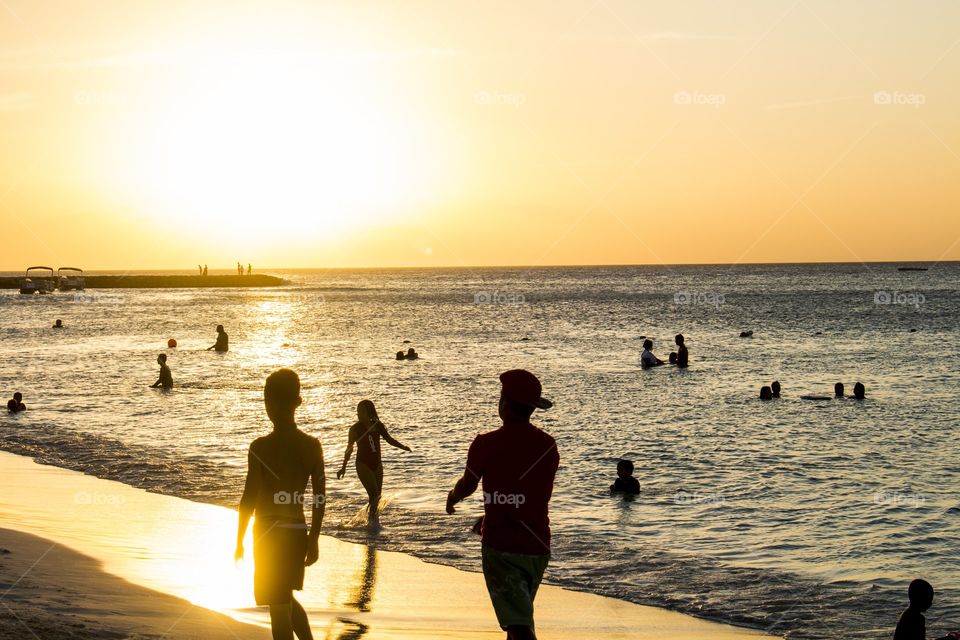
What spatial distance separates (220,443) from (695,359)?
31.2 meters

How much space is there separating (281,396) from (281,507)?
0.71 metres

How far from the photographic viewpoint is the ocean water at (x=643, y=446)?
447 inches

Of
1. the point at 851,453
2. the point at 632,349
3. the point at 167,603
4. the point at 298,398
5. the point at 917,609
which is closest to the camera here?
the point at 298,398

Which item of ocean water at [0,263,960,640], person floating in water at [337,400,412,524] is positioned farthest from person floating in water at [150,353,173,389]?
person floating in water at [337,400,412,524]

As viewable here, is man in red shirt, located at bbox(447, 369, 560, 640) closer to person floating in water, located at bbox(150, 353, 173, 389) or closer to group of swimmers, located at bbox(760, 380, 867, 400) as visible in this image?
group of swimmers, located at bbox(760, 380, 867, 400)

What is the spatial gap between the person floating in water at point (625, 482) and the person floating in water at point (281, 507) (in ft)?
32.6

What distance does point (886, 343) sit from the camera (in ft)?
183

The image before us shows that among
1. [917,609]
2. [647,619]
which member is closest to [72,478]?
[647,619]

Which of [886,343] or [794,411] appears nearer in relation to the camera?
[794,411]

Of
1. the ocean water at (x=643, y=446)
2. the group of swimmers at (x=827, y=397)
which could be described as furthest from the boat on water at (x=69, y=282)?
the group of swimmers at (x=827, y=397)

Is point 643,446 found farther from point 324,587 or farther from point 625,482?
point 324,587

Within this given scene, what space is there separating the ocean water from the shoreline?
26.4 inches

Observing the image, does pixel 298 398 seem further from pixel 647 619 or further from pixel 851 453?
pixel 851 453

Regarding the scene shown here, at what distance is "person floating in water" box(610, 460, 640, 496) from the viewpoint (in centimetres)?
1540
